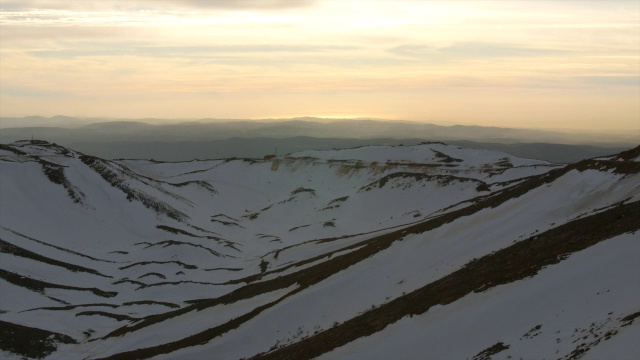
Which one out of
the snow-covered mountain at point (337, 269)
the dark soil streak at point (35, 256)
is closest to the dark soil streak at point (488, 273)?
the snow-covered mountain at point (337, 269)

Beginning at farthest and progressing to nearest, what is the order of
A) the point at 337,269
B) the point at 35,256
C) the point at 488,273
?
the point at 35,256
the point at 337,269
the point at 488,273

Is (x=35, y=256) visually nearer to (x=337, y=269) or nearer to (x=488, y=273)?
(x=337, y=269)

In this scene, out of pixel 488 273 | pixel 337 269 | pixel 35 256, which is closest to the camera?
pixel 488 273

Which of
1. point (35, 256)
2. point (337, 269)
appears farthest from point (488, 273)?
point (35, 256)

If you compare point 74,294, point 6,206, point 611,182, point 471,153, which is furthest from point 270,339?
point 471,153

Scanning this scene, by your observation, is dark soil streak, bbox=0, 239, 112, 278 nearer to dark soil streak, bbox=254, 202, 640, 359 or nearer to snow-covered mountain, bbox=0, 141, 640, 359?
snow-covered mountain, bbox=0, 141, 640, 359

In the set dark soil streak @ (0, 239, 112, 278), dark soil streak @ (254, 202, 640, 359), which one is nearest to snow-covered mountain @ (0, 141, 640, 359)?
dark soil streak @ (254, 202, 640, 359)

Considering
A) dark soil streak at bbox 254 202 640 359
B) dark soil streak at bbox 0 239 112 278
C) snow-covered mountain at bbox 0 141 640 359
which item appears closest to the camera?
snow-covered mountain at bbox 0 141 640 359

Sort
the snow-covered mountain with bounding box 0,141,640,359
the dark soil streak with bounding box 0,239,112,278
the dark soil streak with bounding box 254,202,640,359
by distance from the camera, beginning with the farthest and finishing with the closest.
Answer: the dark soil streak with bounding box 0,239,112,278
the dark soil streak with bounding box 254,202,640,359
the snow-covered mountain with bounding box 0,141,640,359

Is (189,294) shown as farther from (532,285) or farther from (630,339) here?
(630,339)

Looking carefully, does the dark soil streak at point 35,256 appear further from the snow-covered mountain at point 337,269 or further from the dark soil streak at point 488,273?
the dark soil streak at point 488,273
